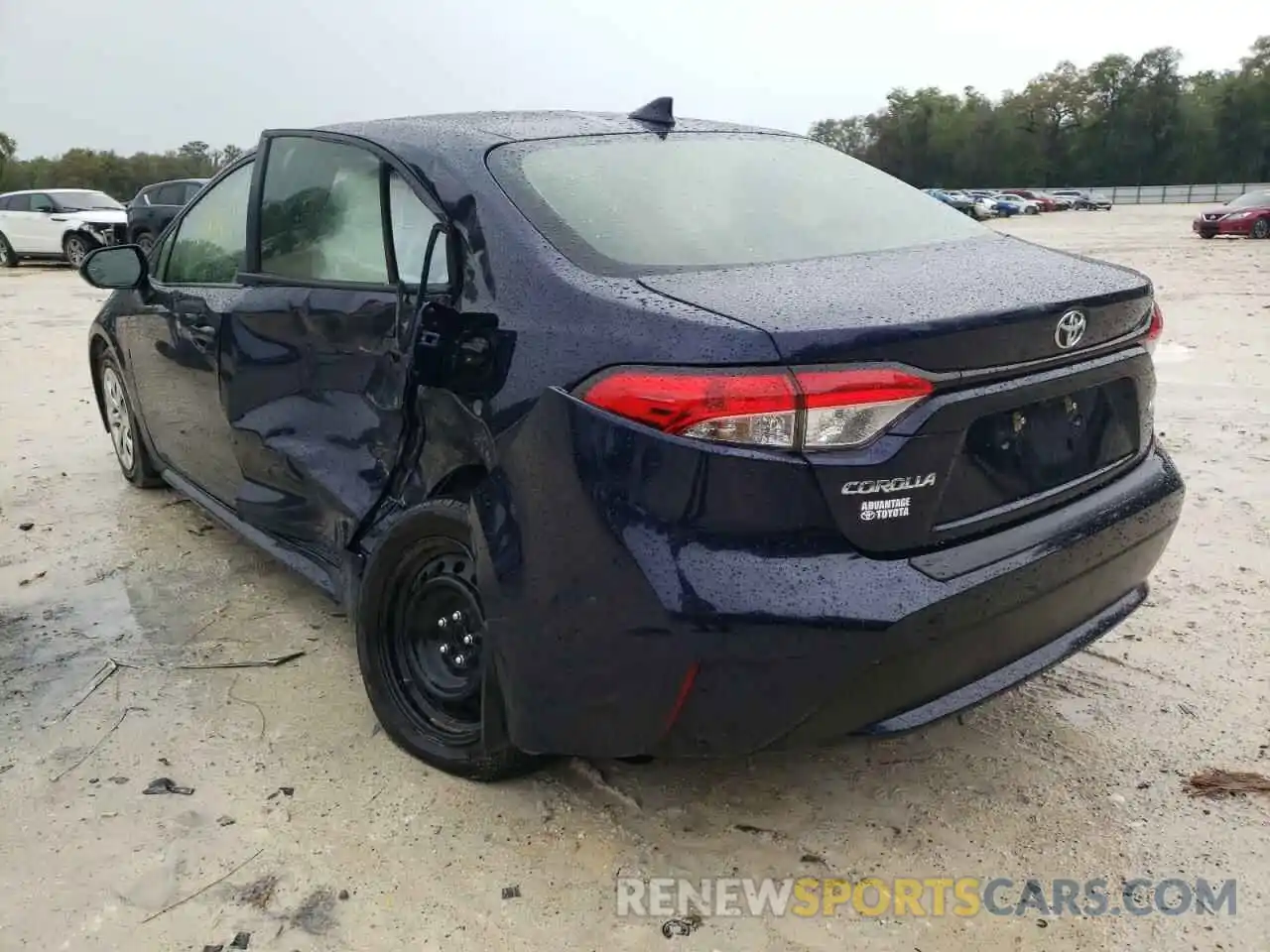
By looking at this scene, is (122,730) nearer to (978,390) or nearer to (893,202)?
(978,390)

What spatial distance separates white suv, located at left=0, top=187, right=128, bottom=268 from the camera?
19438 millimetres

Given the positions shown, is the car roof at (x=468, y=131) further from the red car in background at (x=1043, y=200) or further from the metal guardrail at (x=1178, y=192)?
the metal guardrail at (x=1178, y=192)

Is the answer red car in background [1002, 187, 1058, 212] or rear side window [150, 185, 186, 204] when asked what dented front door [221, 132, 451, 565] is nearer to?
rear side window [150, 185, 186, 204]

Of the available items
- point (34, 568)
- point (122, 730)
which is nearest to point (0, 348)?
point (34, 568)

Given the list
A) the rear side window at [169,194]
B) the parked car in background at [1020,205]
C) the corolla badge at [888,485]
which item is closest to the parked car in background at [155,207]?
the rear side window at [169,194]

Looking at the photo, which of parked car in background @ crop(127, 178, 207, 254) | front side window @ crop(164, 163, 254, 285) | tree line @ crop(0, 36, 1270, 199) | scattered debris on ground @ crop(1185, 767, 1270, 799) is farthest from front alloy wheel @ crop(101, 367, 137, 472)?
tree line @ crop(0, 36, 1270, 199)

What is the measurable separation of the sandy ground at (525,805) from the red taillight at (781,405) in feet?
3.37

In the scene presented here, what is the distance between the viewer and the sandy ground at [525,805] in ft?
7.15

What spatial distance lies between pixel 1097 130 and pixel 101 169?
7708 cm

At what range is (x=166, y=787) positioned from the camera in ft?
8.76

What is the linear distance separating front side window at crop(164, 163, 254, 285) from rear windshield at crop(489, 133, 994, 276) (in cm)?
137

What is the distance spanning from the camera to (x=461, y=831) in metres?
2.48

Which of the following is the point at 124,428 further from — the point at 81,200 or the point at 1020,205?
the point at 1020,205

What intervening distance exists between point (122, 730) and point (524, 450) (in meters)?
1.62
